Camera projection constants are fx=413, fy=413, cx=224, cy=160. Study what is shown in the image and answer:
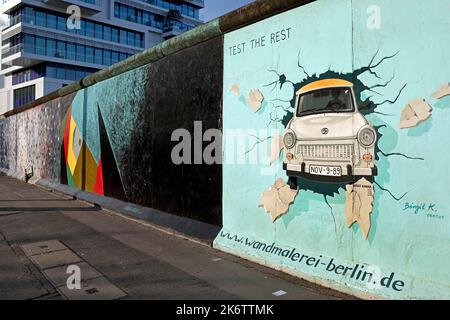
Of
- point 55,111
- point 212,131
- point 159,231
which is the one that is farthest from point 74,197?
point 212,131

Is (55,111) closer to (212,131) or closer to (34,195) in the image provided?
(34,195)

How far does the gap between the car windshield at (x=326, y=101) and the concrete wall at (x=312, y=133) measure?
12 centimetres

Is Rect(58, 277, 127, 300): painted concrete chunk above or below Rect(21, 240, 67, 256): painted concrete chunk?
below

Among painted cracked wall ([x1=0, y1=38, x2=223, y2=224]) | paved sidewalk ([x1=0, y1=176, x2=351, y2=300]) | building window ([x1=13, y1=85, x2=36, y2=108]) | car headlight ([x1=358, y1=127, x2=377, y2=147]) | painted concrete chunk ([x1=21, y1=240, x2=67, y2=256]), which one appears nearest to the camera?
car headlight ([x1=358, y1=127, x2=377, y2=147])

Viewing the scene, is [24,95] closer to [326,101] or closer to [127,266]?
[127,266]

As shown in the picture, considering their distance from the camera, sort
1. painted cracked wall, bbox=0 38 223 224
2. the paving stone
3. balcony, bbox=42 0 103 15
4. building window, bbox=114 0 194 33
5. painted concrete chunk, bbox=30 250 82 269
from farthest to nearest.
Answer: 1. building window, bbox=114 0 194 33
2. balcony, bbox=42 0 103 15
3. painted cracked wall, bbox=0 38 223 224
4. painted concrete chunk, bbox=30 250 82 269
5. the paving stone

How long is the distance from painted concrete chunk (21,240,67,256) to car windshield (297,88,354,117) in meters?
4.43

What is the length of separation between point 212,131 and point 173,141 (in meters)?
1.44

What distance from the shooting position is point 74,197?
1315 cm

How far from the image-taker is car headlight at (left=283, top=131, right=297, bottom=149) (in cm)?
536

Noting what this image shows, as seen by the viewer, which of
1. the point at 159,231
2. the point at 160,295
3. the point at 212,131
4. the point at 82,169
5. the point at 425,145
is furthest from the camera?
the point at 82,169

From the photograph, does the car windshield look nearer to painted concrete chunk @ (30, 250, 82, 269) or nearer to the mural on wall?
painted concrete chunk @ (30, 250, 82, 269)

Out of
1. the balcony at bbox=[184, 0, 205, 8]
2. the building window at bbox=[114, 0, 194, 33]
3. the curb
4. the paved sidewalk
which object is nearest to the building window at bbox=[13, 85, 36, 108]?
the building window at bbox=[114, 0, 194, 33]

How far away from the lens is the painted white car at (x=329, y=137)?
4.54 meters
